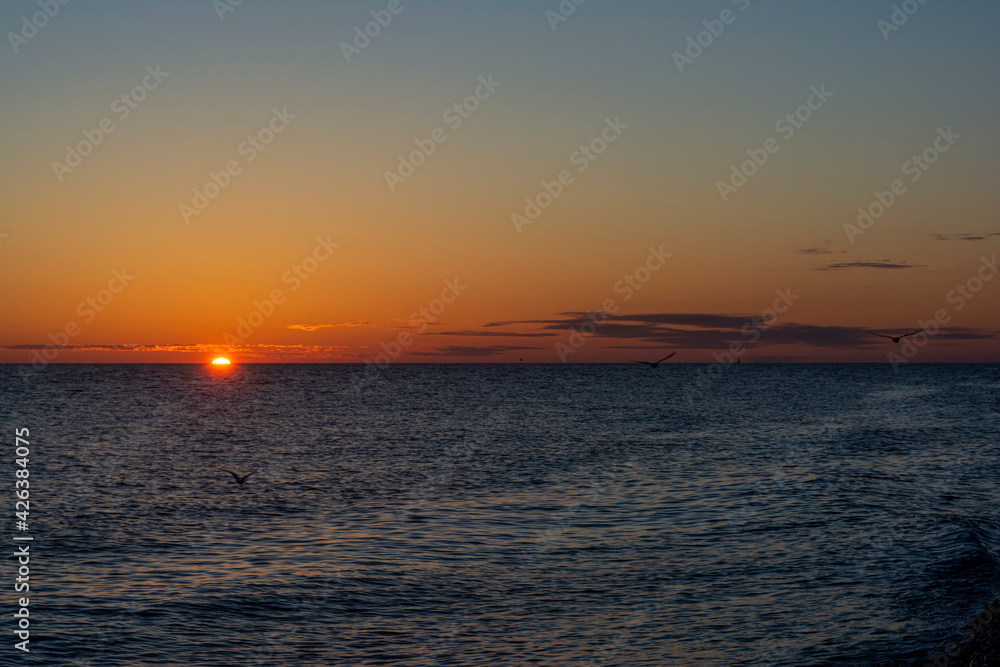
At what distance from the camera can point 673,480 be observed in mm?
41906

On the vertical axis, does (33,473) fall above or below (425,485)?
above

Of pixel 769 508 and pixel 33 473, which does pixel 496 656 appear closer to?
→ pixel 769 508

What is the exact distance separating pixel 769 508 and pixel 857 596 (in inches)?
483

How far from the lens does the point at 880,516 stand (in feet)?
108

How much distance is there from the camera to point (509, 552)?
2717cm

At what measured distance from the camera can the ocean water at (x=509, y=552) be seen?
63.1 feet

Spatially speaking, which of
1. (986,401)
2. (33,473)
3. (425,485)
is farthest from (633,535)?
(986,401)

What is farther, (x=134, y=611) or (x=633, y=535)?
(x=633, y=535)

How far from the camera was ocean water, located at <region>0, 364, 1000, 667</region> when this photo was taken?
19.2m

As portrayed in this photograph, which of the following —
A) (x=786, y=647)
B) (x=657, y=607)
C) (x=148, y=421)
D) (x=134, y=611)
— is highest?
(x=148, y=421)

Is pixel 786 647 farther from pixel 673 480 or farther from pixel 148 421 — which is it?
pixel 148 421

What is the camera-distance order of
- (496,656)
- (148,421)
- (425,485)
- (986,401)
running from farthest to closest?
Answer: (986,401) < (148,421) < (425,485) < (496,656)

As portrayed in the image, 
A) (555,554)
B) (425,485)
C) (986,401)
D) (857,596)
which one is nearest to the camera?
(857,596)

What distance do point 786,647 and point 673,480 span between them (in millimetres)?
23230
